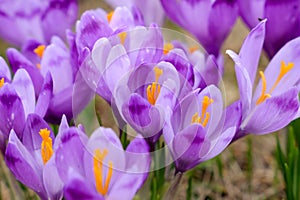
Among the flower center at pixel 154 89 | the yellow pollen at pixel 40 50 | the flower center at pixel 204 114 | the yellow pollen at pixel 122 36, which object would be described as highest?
the yellow pollen at pixel 122 36

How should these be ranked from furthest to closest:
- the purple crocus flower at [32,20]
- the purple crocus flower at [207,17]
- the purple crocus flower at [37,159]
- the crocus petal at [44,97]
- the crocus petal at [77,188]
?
the purple crocus flower at [32,20] < the purple crocus flower at [207,17] < the crocus petal at [44,97] < the purple crocus flower at [37,159] < the crocus petal at [77,188]

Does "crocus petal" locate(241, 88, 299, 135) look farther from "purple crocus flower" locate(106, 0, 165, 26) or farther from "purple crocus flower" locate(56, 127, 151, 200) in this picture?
"purple crocus flower" locate(106, 0, 165, 26)

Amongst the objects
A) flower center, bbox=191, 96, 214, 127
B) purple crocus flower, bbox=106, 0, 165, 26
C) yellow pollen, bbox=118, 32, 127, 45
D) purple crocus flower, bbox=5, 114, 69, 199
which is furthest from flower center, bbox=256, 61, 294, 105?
purple crocus flower, bbox=106, 0, 165, 26

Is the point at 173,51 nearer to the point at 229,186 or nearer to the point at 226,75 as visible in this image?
the point at 229,186

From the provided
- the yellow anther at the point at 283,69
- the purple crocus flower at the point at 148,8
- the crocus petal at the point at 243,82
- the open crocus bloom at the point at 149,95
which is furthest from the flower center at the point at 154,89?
the purple crocus flower at the point at 148,8

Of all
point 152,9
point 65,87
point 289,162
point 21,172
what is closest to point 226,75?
point 152,9

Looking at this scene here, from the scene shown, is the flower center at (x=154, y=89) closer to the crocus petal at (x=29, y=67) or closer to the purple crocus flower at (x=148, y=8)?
the crocus petal at (x=29, y=67)
